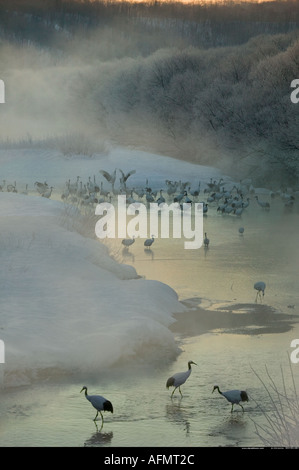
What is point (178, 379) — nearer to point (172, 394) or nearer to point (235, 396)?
point (172, 394)

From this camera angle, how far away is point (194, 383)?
10.8 metres

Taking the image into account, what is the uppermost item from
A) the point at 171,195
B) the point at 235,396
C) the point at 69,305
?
the point at 171,195

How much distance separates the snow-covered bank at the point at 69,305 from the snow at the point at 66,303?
12mm

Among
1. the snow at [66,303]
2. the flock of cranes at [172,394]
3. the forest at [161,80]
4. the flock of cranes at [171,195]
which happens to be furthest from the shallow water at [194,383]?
the forest at [161,80]

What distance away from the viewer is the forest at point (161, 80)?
39.9 metres

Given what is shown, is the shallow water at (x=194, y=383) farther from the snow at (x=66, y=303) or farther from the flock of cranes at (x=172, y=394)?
the snow at (x=66, y=303)

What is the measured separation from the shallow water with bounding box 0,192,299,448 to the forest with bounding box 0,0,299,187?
769 inches

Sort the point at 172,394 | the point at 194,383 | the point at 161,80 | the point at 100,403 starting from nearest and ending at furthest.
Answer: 1. the point at 100,403
2. the point at 172,394
3. the point at 194,383
4. the point at 161,80

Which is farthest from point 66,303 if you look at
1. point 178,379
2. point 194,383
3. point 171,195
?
point 171,195

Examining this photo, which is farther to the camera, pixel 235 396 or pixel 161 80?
pixel 161 80

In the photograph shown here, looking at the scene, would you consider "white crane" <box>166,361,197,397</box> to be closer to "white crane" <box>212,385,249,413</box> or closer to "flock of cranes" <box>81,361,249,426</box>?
"flock of cranes" <box>81,361,249,426</box>

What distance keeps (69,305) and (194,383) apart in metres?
2.97

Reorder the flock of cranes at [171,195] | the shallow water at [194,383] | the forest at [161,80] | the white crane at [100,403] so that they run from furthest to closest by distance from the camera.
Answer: the forest at [161,80], the flock of cranes at [171,195], the white crane at [100,403], the shallow water at [194,383]

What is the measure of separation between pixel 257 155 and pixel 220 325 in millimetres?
27290
